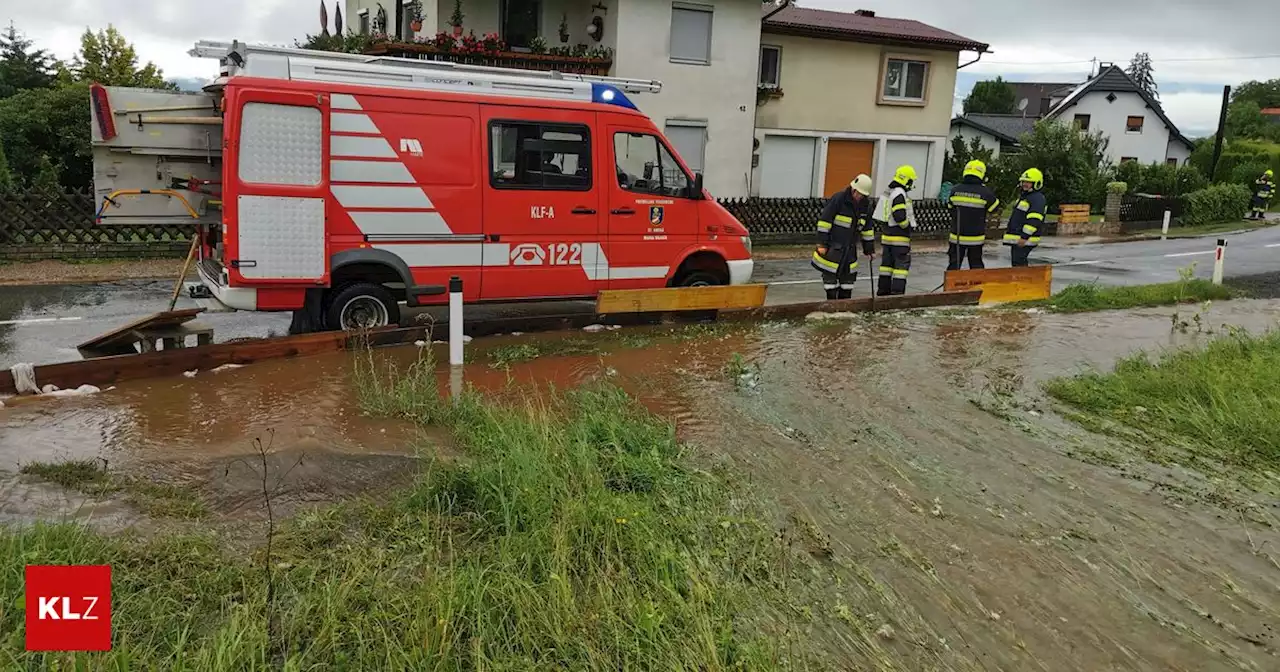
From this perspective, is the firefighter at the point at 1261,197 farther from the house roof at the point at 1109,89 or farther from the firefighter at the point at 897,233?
the firefighter at the point at 897,233

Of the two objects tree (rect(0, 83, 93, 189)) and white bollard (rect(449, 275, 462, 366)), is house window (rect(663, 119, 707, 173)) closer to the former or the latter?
tree (rect(0, 83, 93, 189))

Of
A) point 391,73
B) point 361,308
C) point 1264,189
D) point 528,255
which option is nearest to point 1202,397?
→ point 528,255

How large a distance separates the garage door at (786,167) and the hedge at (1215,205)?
46.7 feet

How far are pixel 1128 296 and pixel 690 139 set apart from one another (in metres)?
10.8

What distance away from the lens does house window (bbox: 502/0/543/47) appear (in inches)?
755

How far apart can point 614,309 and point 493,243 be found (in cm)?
145

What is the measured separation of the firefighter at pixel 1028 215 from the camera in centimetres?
1212

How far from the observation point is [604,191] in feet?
29.5

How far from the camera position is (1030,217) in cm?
1220

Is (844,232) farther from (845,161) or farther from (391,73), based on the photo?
(845,161)

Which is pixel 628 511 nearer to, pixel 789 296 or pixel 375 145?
pixel 375 145

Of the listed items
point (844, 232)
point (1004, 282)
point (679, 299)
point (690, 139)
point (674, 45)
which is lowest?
point (679, 299)

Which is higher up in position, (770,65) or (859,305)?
(770,65)

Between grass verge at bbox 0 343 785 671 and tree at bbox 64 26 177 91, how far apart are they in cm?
3116
